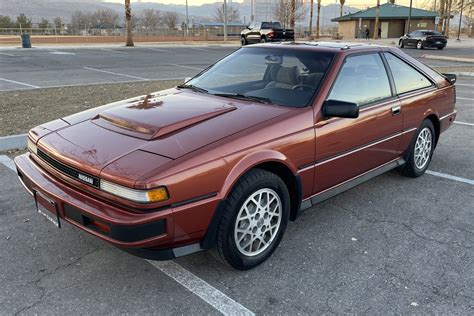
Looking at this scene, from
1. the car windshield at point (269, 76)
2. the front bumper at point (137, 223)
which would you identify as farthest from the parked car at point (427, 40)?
the front bumper at point (137, 223)

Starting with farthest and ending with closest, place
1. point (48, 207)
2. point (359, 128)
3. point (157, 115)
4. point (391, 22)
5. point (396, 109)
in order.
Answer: point (391, 22) < point (396, 109) < point (359, 128) < point (157, 115) < point (48, 207)

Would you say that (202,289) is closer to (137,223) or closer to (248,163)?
(137,223)

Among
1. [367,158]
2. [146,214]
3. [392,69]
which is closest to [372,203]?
[367,158]

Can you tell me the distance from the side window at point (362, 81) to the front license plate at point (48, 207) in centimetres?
224

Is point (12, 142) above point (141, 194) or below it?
below

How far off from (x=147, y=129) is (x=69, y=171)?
57 centimetres

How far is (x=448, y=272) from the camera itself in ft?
10.1

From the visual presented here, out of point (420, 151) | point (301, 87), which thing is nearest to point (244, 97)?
point (301, 87)

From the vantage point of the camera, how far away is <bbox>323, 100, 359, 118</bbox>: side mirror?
3281 mm

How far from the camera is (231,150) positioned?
110 inches

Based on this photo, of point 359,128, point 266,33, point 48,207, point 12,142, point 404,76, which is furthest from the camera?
point 266,33

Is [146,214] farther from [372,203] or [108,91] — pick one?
[108,91]

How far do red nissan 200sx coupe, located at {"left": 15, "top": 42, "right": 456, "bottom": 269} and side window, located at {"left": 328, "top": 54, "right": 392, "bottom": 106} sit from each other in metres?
0.01

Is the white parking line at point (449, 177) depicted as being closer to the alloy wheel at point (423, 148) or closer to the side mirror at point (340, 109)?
the alloy wheel at point (423, 148)
